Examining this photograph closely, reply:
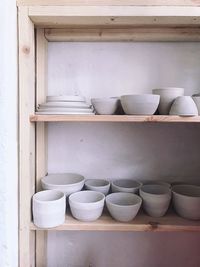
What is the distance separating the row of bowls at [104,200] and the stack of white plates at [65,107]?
1.05ft

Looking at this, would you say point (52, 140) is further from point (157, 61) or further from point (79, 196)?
point (157, 61)

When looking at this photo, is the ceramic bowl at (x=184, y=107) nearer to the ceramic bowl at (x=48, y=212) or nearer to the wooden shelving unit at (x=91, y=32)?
the wooden shelving unit at (x=91, y=32)

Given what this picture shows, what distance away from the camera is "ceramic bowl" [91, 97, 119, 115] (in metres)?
0.94

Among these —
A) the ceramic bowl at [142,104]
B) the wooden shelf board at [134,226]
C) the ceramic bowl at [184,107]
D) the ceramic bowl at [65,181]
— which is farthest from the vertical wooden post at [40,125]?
the ceramic bowl at [184,107]

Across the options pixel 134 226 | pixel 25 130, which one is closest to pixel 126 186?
pixel 134 226

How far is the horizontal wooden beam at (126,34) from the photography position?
1.04 meters

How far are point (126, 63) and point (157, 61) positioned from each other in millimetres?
144

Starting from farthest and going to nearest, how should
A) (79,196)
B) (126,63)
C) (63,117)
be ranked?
(126,63)
(79,196)
(63,117)

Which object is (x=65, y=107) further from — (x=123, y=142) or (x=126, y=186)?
(x=126, y=186)

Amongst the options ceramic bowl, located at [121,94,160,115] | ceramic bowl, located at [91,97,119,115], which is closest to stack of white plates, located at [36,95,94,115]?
ceramic bowl, located at [91,97,119,115]

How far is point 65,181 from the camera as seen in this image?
3.77 feet

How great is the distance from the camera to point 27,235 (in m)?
0.90
